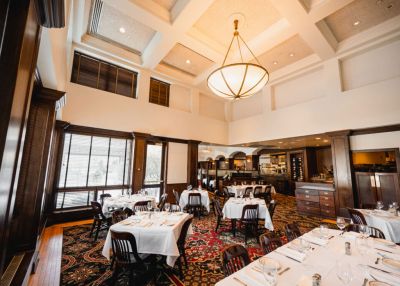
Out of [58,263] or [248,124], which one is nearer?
[58,263]

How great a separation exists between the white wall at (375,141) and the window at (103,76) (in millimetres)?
7893

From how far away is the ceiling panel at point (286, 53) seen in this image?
614 cm

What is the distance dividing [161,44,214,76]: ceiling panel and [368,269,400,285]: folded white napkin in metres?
6.85

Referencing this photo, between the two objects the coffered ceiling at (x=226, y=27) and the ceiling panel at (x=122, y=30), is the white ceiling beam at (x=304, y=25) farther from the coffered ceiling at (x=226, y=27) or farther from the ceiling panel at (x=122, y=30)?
the ceiling panel at (x=122, y=30)

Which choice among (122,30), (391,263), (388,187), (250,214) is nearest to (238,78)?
(250,214)

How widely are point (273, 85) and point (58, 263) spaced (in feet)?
29.3

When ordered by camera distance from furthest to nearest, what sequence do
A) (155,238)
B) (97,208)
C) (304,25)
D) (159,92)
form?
(159,92)
(304,25)
(97,208)
(155,238)

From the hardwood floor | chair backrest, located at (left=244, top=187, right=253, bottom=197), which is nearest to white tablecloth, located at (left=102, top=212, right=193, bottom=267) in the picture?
the hardwood floor

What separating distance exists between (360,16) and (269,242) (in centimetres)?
651

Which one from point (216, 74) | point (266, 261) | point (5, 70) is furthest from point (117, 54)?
point (266, 261)

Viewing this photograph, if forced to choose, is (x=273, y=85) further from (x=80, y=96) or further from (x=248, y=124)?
(x=80, y=96)

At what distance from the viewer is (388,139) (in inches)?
208

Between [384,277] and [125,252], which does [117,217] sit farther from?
[384,277]

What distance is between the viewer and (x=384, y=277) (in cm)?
149
